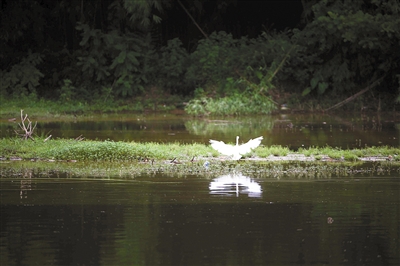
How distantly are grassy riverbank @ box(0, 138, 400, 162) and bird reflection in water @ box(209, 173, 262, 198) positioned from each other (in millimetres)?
2358

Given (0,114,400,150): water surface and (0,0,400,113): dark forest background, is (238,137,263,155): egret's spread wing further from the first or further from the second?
(0,0,400,113): dark forest background

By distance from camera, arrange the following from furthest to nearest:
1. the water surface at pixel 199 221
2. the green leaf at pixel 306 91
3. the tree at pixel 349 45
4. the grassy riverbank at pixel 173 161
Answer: the green leaf at pixel 306 91 → the tree at pixel 349 45 → the grassy riverbank at pixel 173 161 → the water surface at pixel 199 221

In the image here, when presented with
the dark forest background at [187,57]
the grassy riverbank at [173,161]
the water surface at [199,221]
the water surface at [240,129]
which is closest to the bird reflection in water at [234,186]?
the water surface at [199,221]

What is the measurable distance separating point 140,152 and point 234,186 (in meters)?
3.84

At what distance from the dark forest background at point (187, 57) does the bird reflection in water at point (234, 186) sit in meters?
15.1

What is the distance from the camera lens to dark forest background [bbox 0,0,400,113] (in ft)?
97.5

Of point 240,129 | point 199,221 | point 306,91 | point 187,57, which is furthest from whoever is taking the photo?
point 187,57

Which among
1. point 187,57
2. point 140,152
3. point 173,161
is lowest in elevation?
point 173,161

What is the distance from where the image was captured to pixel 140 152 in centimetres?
1645

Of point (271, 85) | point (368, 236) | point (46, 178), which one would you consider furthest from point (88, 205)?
point (271, 85)

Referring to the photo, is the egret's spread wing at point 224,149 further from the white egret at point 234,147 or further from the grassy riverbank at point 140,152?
the grassy riverbank at point 140,152

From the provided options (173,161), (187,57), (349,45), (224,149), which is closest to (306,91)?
(349,45)

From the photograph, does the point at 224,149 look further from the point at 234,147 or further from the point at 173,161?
the point at 173,161

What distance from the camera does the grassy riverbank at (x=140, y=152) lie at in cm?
1631
